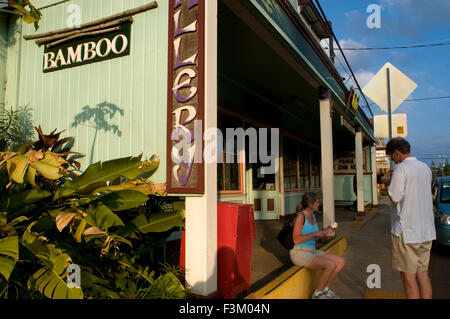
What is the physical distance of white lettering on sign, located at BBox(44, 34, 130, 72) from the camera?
4052 millimetres

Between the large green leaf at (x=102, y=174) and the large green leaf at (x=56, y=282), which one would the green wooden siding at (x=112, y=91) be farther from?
the large green leaf at (x=56, y=282)

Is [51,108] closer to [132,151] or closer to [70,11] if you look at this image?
[70,11]

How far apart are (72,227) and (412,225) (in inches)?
126

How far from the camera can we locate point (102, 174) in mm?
3172

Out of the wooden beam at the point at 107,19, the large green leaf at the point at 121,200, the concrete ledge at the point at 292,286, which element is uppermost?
the wooden beam at the point at 107,19

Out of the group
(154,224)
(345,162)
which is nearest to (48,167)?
(154,224)

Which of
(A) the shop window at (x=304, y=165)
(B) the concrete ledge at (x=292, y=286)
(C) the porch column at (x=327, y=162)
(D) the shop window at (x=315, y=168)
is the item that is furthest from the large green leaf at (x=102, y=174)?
(D) the shop window at (x=315, y=168)

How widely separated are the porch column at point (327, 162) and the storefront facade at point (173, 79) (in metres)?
0.02

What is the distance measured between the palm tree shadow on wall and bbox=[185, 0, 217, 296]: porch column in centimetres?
136

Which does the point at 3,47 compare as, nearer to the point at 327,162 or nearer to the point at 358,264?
the point at 327,162

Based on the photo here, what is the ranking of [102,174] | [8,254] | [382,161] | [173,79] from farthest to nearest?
Result: [382,161]
[173,79]
[102,174]
[8,254]

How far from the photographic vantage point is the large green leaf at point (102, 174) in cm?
308

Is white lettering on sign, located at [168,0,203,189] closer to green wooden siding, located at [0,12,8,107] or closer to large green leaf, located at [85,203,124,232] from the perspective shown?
large green leaf, located at [85,203,124,232]
